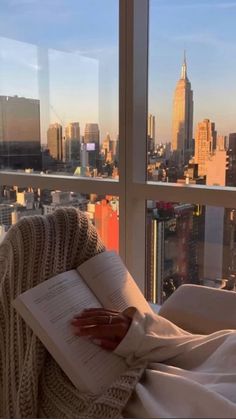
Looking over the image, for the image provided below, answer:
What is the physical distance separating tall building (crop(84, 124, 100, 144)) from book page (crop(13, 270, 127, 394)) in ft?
5.65

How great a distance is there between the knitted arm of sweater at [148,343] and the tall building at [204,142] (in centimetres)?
142

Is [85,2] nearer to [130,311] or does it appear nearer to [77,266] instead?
[77,266]

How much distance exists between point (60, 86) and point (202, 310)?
196 centimetres

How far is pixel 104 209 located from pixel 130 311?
163cm

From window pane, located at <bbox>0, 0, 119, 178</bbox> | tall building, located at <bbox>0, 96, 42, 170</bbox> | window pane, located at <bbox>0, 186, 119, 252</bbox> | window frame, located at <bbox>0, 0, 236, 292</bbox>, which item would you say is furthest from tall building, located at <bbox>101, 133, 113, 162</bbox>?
tall building, located at <bbox>0, 96, 42, 170</bbox>

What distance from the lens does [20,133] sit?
337 centimetres

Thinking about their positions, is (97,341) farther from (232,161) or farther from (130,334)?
(232,161)

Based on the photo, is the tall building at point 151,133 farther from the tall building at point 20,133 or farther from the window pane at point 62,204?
the tall building at point 20,133

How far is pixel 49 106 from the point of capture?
319 centimetres

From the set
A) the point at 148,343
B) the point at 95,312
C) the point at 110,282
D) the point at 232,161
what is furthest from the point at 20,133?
the point at 148,343

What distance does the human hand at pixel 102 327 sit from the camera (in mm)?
1396

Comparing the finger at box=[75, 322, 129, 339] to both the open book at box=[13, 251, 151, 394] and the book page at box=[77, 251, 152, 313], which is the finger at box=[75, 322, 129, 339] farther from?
the book page at box=[77, 251, 152, 313]

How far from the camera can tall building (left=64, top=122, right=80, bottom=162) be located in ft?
10.2

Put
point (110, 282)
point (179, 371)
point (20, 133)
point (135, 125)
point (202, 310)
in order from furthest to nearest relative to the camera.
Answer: point (20, 133) < point (135, 125) < point (202, 310) < point (110, 282) < point (179, 371)
